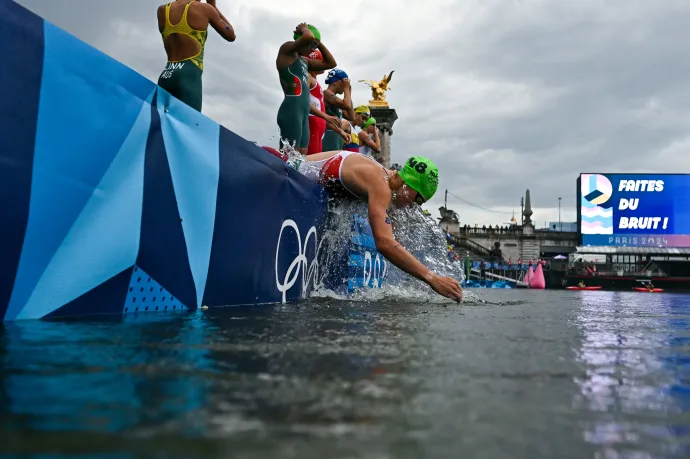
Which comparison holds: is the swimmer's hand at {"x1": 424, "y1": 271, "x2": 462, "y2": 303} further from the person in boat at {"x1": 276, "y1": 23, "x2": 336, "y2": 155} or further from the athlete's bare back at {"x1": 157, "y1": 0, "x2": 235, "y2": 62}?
the athlete's bare back at {"x1": 157, "y1": 0, "x2": 235, "y2": 62}

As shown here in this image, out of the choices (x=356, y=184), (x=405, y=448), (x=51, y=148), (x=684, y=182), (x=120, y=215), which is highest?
(x=684, y=182)

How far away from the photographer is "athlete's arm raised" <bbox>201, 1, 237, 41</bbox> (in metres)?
3.97

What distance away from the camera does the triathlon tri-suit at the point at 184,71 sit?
382 cm

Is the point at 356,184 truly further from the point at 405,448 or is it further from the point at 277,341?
the point at 405,448

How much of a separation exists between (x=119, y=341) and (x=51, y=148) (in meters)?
0.87

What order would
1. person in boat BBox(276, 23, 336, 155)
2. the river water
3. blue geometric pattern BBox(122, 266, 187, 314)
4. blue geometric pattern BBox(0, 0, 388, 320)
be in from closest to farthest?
1. the river water
2. blue geometric pattern BBox(0, 0, 388, 320)
3. blue geometric pattern BBox(122, 266, 187, 314)
4. person in boat BBox(276, 23, 336, 155)

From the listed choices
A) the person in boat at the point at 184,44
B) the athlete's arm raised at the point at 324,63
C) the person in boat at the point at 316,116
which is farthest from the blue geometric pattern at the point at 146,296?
the person in boat at the point at 316,116

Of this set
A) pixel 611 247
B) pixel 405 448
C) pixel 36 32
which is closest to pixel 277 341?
pixel 405 448

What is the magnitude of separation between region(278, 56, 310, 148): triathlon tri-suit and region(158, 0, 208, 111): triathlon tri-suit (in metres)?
0.95

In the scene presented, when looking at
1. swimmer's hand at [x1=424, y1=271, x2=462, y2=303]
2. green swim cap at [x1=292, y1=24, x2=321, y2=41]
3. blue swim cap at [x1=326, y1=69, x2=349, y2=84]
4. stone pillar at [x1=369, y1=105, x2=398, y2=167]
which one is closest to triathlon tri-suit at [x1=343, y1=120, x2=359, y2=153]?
blue swim cap at [x1=326, y1=69, x2=349, y2=84]

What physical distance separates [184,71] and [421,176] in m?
1.85

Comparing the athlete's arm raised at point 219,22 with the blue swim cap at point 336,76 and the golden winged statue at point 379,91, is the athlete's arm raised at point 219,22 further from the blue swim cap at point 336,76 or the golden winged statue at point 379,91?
the golden winged statue at point 379,91

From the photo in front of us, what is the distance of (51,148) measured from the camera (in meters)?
2.01

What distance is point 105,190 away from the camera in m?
2.25
